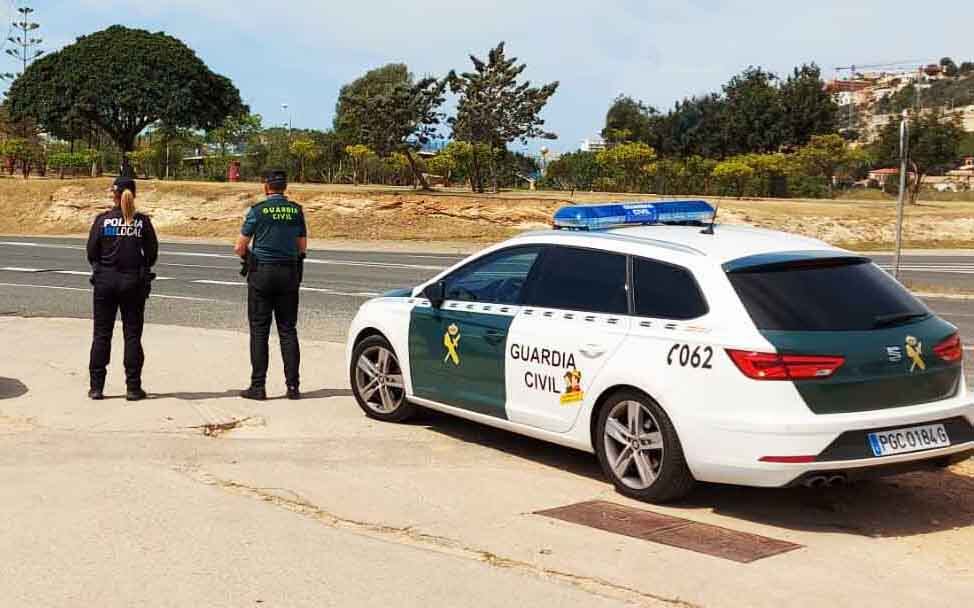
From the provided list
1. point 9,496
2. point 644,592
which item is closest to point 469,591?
point 644,592

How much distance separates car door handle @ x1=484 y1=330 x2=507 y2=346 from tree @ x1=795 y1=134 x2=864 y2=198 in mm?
48980

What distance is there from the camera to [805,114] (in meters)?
71.5

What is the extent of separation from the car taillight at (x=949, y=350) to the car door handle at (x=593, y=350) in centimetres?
174

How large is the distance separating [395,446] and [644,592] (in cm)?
307

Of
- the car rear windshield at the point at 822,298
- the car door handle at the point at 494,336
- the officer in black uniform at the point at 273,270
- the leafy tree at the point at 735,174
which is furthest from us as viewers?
the leafy tree at the point at 735,174

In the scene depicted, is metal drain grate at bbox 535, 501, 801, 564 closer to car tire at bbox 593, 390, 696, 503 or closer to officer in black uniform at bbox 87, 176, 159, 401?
car tire at bbox 593, 390, 696, 503

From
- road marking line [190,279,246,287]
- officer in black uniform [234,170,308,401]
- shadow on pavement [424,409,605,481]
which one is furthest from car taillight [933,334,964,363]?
road marking line [190,279,246,287]

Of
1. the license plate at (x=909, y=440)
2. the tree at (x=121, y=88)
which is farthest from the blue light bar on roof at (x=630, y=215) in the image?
the tree at (x=121, y=88)

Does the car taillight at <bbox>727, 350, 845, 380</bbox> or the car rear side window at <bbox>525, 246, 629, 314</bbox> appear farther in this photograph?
the car rear side window at <bbox>525, 246, 629, 314</bbox>

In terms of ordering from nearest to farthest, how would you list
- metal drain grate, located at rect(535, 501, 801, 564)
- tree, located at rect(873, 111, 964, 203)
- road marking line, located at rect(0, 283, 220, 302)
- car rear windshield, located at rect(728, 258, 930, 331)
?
metal drain grate, located at rect(535, 501, 801, 564) < car rear windshield, located at rect(728, 258, 930, 331) < road marking line, located at rect(0, 283, 220, 302) < tree, located at rect(873, 111, 964, 203)

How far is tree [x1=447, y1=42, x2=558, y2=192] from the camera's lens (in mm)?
44719

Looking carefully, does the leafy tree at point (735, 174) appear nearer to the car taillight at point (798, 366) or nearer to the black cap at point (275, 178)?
the black cap at point (275, 178)

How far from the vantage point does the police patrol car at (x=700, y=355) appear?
234 inches

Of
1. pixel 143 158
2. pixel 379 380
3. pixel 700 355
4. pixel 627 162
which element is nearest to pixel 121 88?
pixel 143 158
